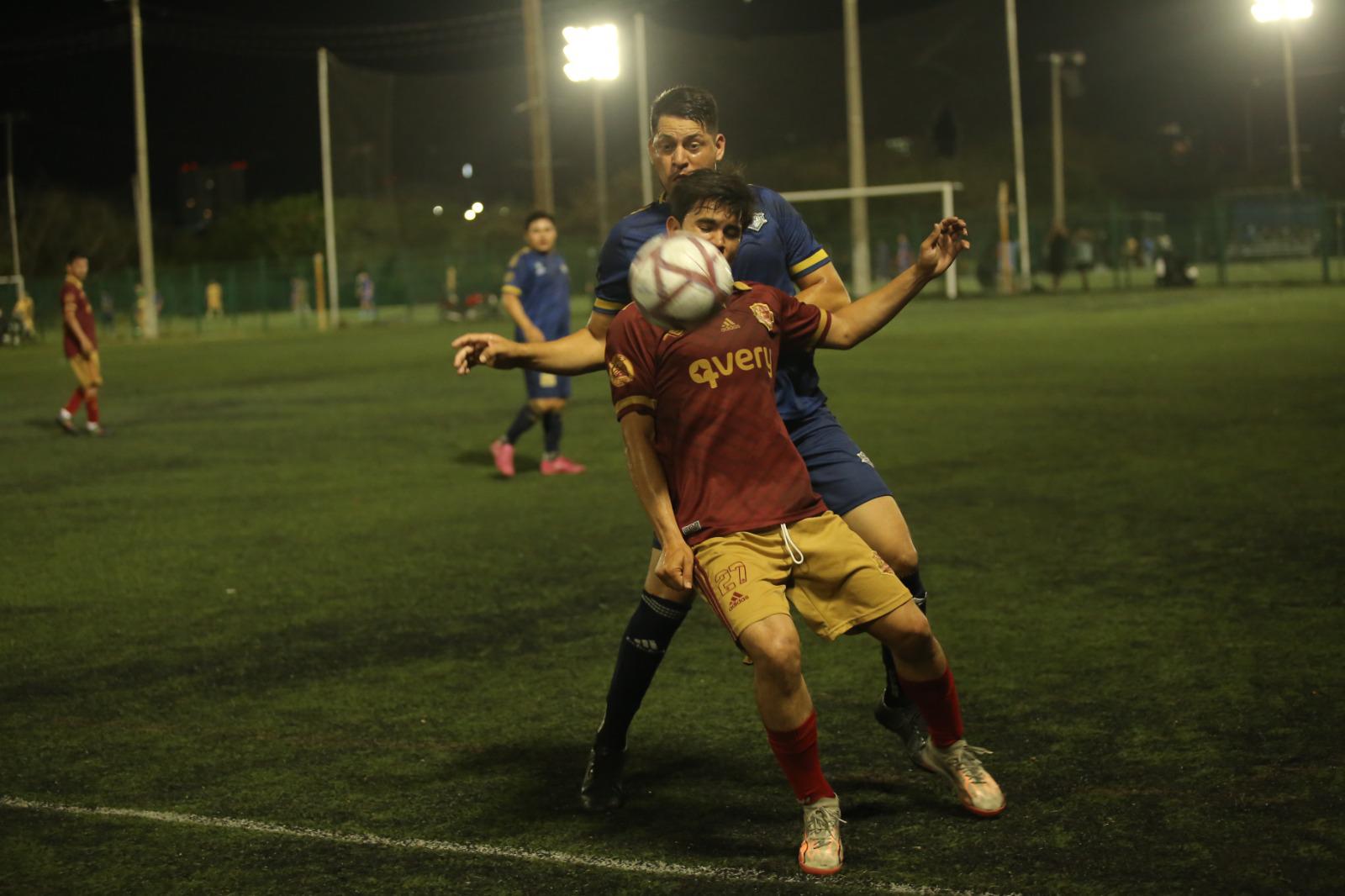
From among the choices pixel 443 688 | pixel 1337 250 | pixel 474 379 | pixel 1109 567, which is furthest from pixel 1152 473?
pixel 1337 250

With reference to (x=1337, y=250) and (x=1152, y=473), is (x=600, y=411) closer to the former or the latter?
(x=1152, y=473)

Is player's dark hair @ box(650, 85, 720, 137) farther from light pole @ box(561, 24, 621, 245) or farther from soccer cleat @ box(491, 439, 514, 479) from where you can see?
light pole @ box(561, 24, 621, 245)

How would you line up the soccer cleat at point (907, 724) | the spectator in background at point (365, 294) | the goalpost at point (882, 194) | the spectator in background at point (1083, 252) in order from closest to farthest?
the soccer cleat at point (907, 724) → the goalpost at point (882, 194) → the spectator in background at point (1083, 252) → the spectator in background at point (365, 294)

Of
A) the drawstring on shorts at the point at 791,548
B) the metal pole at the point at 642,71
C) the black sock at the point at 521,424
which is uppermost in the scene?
the metal pole at the point at 642,71

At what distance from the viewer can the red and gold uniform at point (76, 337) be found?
16.0 meters

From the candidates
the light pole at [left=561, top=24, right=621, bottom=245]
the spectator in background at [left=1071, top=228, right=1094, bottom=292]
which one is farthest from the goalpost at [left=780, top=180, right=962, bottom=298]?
the light pole at [left=561, top=24, right=621, bottom=245]

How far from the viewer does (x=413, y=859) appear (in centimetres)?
422

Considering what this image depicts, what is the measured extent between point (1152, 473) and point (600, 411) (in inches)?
294

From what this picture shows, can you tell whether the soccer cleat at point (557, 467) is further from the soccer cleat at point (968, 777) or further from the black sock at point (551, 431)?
the soccer cleat at point (968, 777)

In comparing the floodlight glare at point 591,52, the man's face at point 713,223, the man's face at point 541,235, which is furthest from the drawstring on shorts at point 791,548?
the floodlight glare at point 591,52

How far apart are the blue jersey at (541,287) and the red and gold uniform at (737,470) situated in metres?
8.05

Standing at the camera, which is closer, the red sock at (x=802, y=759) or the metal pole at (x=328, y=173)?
the red sock at (x=802, y=759)

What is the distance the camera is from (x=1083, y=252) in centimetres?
4356

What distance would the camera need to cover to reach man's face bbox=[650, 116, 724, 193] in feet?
15.0
